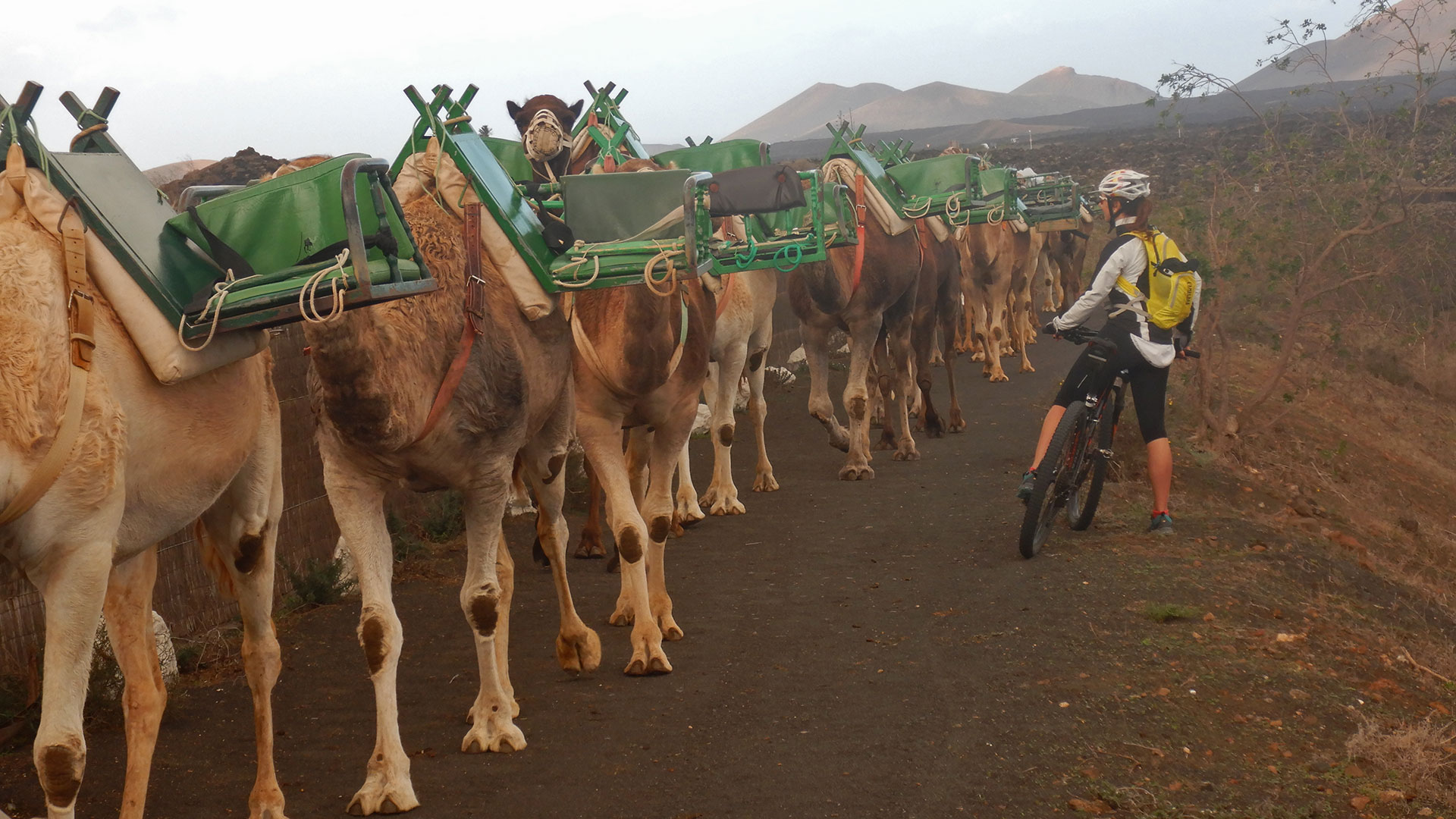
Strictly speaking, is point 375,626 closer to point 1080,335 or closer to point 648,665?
A: point 648,665

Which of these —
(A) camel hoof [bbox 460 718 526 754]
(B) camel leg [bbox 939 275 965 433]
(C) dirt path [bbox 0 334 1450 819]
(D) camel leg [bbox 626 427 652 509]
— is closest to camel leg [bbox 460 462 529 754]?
(A) camel hoof [bbox 460 718 526 754]

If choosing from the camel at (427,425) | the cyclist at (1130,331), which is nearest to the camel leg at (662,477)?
the camel at (427,425)

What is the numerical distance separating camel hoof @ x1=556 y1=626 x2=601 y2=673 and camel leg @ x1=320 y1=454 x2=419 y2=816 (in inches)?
64.9

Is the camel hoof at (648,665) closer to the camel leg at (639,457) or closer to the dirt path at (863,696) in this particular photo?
the dirt path at (863,696)

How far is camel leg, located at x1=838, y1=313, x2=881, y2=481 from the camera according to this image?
10734 millimetres

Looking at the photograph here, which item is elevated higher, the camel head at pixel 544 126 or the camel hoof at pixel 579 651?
the camel head at pixel 544 126

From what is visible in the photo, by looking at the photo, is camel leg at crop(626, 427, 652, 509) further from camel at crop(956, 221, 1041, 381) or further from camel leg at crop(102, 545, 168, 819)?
camel at crop(956, 221, 1041, 381)

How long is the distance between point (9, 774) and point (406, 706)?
1.58 m

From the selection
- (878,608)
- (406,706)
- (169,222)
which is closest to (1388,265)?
(878,608)

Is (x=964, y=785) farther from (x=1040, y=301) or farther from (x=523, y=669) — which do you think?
(x=1040, y=301)

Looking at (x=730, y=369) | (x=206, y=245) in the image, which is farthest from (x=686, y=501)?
(x=206, y=245)

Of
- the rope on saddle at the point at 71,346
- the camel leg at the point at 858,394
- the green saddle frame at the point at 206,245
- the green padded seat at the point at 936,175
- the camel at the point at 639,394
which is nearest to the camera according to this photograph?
the rope on saddle at the point at 71,346

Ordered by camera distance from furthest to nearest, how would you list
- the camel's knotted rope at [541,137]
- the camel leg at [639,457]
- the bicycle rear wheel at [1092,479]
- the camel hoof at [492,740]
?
the bicycle rear wheel at [1092,479] → the camel leg at [639,457] → the camel's knotted rope at [541,137] → the camel hoof at [492,740]

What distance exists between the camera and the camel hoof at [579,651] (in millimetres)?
6223
